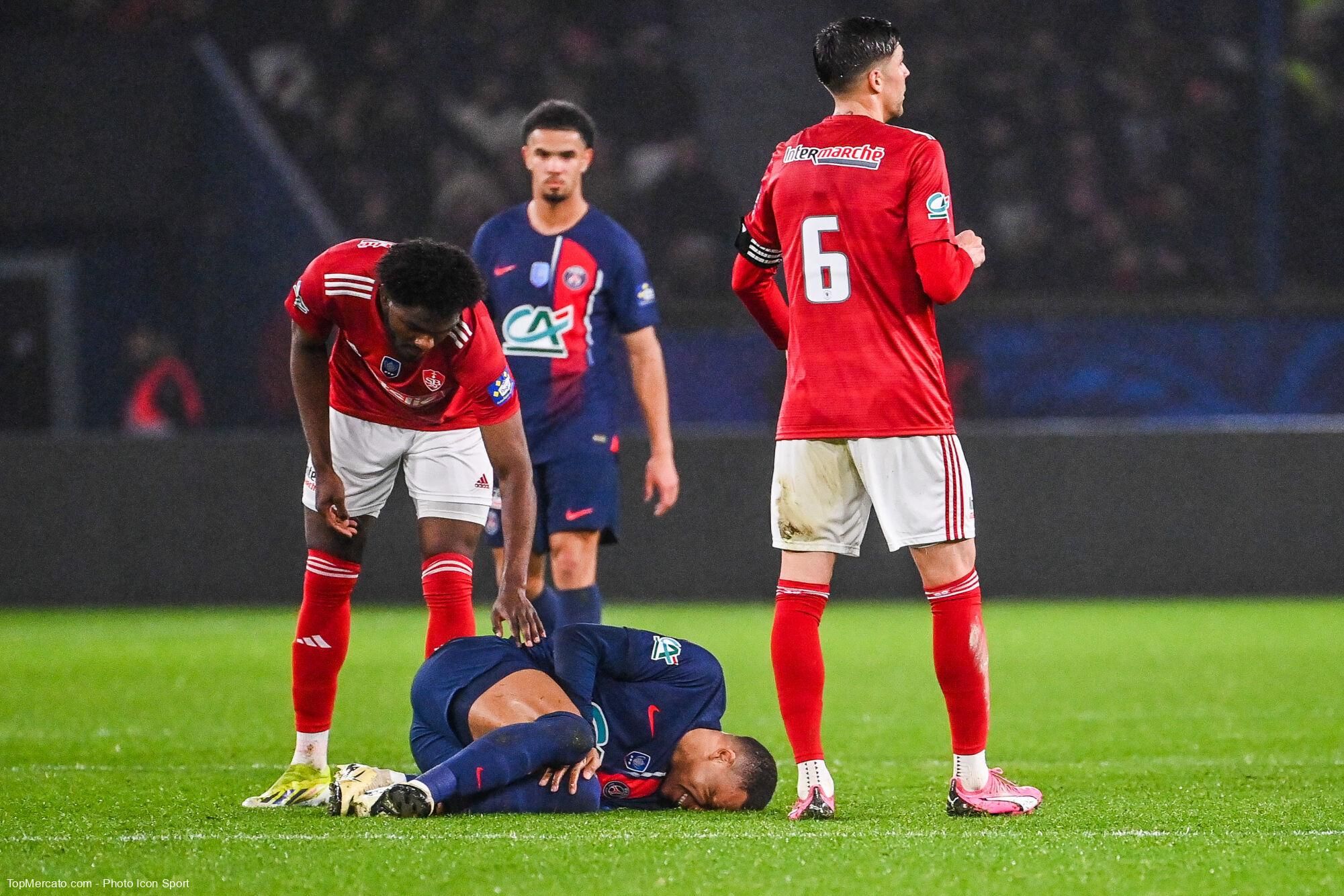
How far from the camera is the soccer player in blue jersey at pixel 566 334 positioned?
21.9ft

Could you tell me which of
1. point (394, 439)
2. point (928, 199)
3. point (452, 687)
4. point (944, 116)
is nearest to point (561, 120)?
point (394, 439)

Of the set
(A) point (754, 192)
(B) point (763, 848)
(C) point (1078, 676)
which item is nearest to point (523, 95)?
(A) point (754, 192)

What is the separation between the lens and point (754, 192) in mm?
15883

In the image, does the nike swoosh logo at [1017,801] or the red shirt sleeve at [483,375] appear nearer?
the nike swoosh logo at [1017,801]

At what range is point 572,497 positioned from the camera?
6.67m

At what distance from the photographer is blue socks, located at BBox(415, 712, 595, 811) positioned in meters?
4.47

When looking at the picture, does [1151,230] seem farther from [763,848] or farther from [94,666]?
[763,848]

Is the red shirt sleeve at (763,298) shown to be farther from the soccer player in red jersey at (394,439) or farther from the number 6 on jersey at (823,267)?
the soccer player in red jersey at (394,439)

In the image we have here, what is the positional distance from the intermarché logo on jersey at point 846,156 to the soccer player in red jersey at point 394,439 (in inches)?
37.6

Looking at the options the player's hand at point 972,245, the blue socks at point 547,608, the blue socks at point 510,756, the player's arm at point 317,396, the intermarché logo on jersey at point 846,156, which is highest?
the intermarché logo on jersey at point 846,156


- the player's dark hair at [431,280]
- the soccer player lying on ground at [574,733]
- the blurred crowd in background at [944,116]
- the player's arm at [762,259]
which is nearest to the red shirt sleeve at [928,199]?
the player's arm at [762,259]

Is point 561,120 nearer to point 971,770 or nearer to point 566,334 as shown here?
point 566,334

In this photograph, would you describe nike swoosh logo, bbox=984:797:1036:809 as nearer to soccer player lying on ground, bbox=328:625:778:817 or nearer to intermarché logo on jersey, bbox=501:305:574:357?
soccer player lying on ground, bbox=328:625:778:817

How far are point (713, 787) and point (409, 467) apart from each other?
4.74ft
